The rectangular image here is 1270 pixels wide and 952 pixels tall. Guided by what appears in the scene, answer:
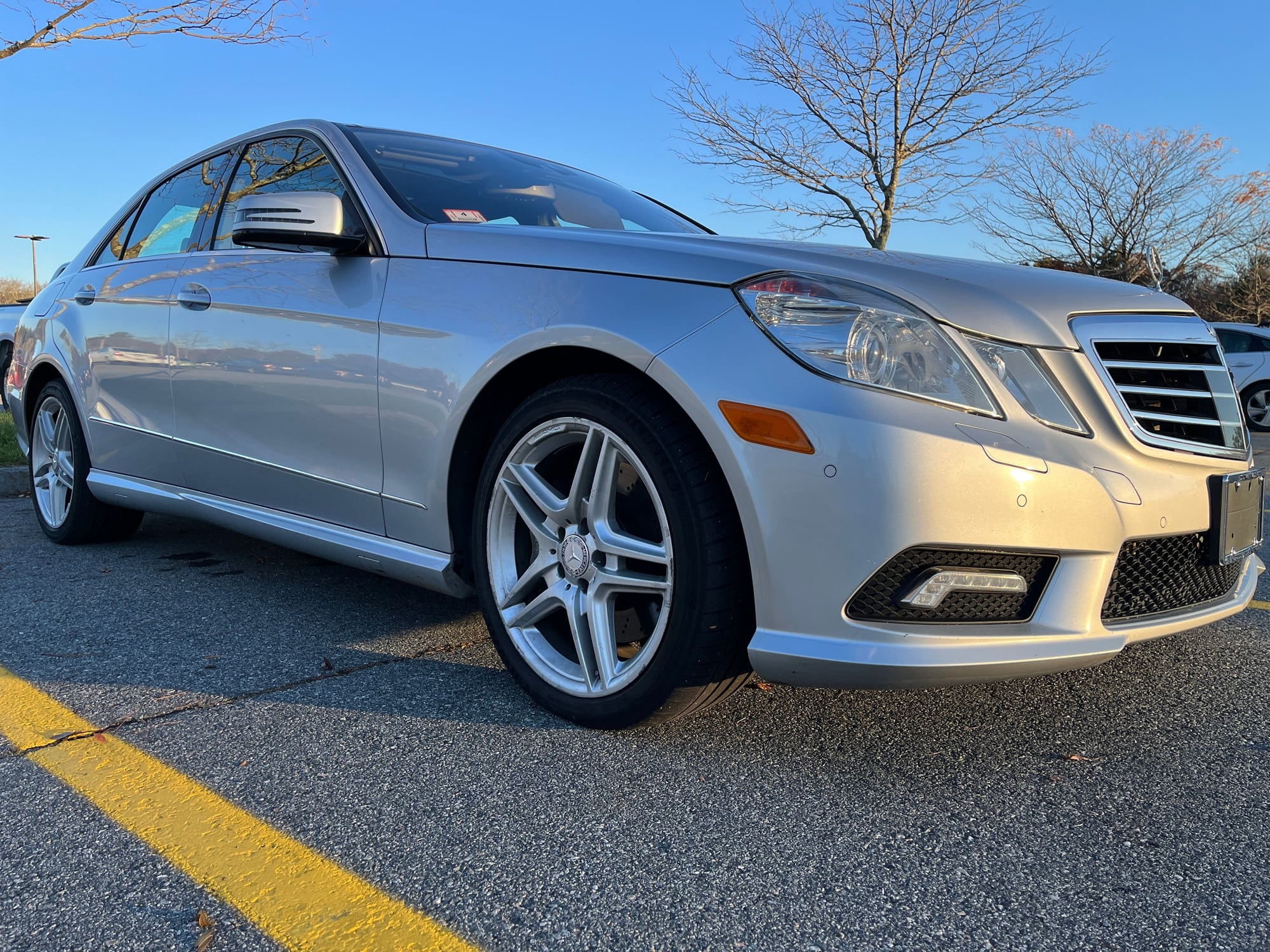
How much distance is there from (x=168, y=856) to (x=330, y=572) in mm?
2253

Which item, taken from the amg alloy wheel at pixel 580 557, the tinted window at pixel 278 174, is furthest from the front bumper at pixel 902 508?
the tinted window at pixel 278 174

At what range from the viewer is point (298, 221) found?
2.82 metres

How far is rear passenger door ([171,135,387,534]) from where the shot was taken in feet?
9.27

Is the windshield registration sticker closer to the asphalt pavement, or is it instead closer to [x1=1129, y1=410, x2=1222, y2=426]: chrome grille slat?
the asphalt pavement

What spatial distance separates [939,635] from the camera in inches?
78.4

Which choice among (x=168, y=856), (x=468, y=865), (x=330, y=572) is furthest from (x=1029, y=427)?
(x=330, y=572)

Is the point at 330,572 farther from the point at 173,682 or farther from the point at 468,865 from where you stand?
the point at 468,865

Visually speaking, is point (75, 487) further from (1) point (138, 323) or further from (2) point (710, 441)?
(2) point (710, 441)

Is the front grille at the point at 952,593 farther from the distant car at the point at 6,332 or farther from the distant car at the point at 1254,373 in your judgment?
the distant car at the point at 1254,373

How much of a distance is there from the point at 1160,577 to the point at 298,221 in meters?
2.30

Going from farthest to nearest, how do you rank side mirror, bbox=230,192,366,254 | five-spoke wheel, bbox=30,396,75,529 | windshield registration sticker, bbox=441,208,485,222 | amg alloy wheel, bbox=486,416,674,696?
five-spoke wheel, bbox=30,396,75,529
windshield registration sticker, bbox=441,208,485,222
side mirror, bbox=230,192,366,254
amg alloy wheel, bbox=486,416,674,696

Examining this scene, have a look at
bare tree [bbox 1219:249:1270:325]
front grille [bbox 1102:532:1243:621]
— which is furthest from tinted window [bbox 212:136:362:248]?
bare tree [bbox 1219:249:1270:325]

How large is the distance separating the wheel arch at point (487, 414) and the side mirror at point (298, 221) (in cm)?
67

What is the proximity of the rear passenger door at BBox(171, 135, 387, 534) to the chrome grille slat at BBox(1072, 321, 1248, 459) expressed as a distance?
1.77m
